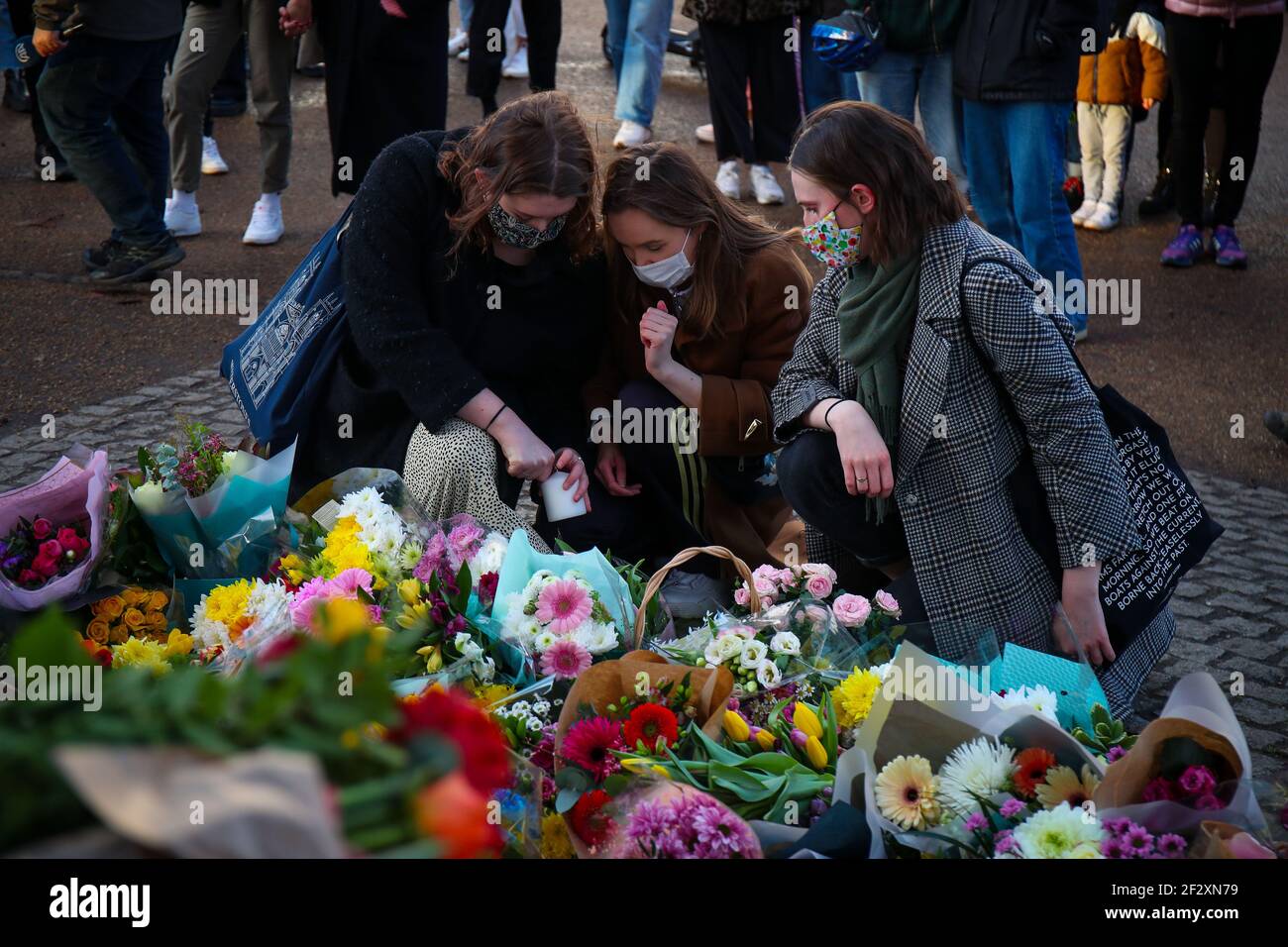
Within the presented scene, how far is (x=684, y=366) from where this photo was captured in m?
3.22

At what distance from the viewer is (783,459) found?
2.96 meters

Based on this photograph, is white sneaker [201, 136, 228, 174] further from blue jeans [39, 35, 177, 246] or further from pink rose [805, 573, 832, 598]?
pink rose [805, 573, 832, 598]

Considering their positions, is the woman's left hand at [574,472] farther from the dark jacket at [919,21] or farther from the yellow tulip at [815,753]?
the dark jacket at [919,21]

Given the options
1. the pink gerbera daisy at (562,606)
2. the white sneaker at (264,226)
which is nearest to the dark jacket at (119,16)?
the white sneaker at (264,226)

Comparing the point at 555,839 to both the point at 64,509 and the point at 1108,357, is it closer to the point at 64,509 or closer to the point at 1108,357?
the point at 64,509

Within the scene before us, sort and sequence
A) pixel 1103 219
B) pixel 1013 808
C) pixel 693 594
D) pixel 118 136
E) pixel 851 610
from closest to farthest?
pixel 1013 808, pixel 851 610, pixel 693 594, pixel 118 136, pixel 1103 219

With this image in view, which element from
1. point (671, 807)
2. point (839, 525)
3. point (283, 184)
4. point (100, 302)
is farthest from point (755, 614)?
point (283, 184)

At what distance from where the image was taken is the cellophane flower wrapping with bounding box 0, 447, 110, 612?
245 cm

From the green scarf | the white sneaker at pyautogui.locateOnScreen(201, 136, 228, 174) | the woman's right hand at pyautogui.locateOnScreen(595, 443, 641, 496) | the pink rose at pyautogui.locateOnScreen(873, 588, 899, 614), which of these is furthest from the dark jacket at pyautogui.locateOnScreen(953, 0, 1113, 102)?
the white sneaker at pyautogui.locateOnScreen(201, 136, 228, 174)

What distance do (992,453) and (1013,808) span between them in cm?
116

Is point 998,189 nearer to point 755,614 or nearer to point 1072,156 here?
point 1072,156

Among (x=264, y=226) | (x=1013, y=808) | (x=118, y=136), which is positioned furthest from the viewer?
(x=264, y=226)

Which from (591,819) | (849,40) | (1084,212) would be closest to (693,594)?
(591,819)
